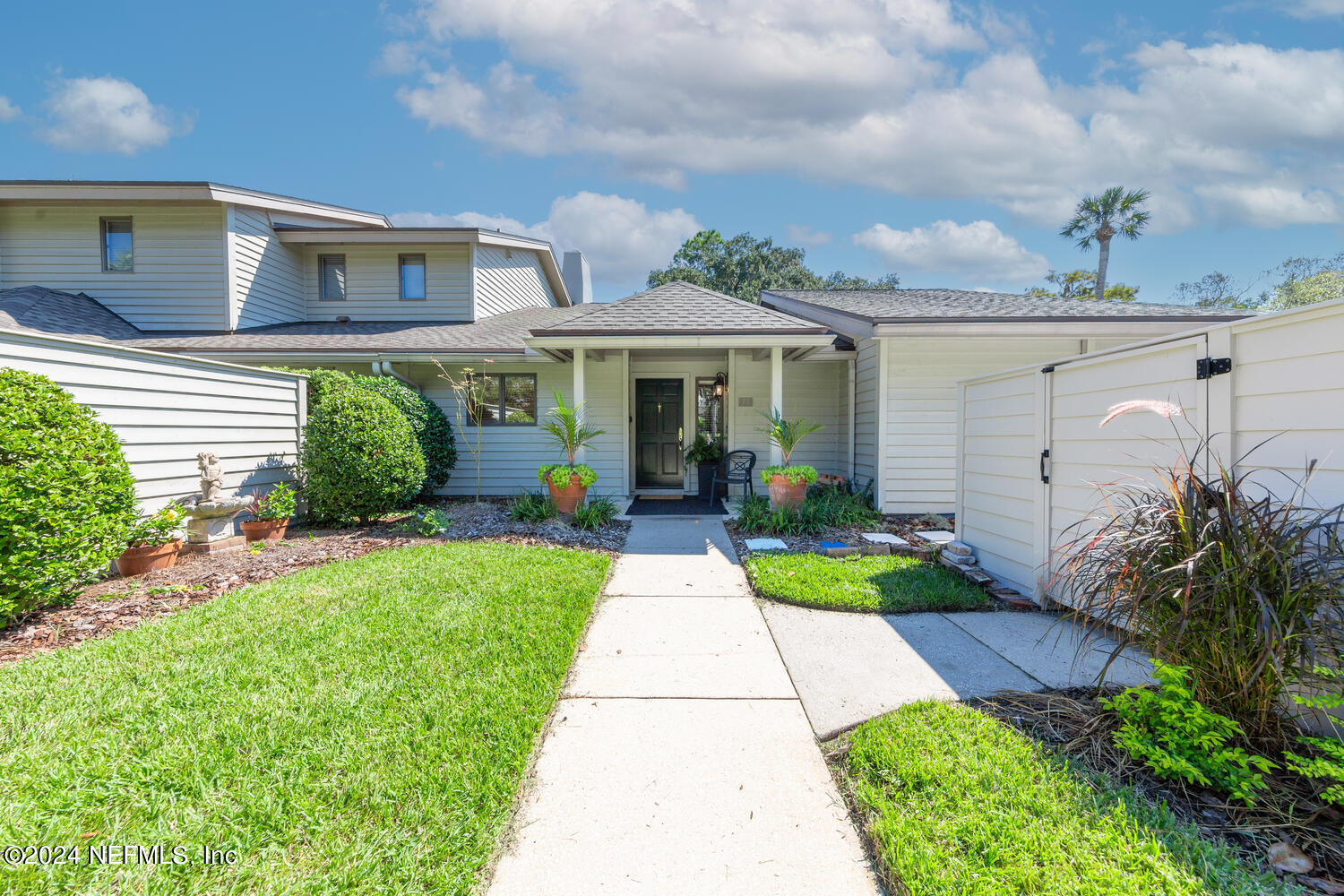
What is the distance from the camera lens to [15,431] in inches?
129

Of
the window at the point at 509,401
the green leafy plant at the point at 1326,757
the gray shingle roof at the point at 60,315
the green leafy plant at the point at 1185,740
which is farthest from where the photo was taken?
the window at the point at 509,401

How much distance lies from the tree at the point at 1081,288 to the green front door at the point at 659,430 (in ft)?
73.1

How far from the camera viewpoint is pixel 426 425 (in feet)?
26.8

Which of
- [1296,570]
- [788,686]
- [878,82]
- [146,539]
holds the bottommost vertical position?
[788,686]

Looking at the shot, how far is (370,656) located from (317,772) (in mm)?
1065

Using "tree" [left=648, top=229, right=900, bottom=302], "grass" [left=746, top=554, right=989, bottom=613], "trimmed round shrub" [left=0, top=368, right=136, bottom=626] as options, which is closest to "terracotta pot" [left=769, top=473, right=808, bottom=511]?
"grass" [left=746, top=554, right=989, bottom=613]

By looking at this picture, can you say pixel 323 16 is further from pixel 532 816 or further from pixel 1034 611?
pixel 1034 611

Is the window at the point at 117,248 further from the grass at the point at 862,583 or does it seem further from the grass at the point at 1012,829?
the grass at the point at 1012,829

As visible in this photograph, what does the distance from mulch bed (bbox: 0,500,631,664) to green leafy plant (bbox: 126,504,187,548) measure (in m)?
0.28

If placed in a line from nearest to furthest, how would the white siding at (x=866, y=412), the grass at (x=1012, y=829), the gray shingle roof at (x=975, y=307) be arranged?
the grass at (x=1012, y=829)
the gray shingle roof at (x=975, y=307)
the white siding at (x=866, y=412)

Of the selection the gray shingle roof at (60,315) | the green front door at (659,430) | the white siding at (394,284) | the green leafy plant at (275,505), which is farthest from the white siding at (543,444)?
the gray shingle roof at (60,315)

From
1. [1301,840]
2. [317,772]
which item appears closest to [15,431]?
[317,772]

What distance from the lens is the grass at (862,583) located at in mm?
4156

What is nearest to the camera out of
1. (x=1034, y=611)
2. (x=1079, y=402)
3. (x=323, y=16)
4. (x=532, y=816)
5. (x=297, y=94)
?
(x=532, y=816)
